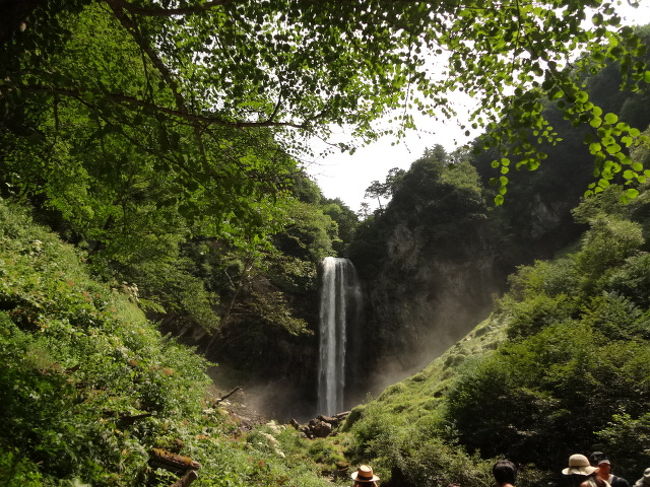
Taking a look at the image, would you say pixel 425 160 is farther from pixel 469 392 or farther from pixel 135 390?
pixel 135 390

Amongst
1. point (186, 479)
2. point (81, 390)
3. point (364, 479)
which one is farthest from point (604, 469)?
point (81, 390)

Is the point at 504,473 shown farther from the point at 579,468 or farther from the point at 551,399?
the point at 551,399

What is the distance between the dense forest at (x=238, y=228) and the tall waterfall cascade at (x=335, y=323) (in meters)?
9.38

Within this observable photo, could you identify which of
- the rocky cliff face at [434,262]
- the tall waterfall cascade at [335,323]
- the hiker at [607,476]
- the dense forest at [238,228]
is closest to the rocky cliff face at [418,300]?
the rocky cliff face at [434,262]

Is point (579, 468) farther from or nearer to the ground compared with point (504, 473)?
nearer to the ground

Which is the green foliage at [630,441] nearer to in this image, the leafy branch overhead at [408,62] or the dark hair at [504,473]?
the dark hair at [504,473]

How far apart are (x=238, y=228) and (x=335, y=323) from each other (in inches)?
1111

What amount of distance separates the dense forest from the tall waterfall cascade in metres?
9.38

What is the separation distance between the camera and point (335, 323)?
33219 mm

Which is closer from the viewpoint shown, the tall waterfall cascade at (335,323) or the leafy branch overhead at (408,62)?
the leafy branch overhead at (408,62)

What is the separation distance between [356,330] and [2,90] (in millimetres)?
32937

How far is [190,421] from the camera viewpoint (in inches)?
266

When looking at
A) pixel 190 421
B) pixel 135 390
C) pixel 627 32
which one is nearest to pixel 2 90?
pixel 135 390

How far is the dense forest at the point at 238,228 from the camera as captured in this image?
11.3 feet
